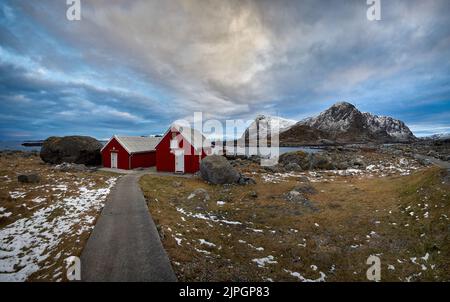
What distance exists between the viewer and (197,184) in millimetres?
27031

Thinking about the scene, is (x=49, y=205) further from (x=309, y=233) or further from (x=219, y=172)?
Result: (x=309, y=233)

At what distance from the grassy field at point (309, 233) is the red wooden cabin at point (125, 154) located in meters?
18.0

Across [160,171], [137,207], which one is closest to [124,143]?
[160,171]

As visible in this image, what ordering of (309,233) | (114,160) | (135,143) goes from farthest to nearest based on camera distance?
1. (135,143)
2. (114,160)
3. (309,233)

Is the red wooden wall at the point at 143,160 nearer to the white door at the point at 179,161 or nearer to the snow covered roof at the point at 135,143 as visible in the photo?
the snow covered roof at the point at 135,143

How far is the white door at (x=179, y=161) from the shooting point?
3484cm

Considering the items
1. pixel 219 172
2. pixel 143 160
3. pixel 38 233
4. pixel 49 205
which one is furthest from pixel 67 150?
pixel 38 233

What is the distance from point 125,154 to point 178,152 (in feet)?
30.7

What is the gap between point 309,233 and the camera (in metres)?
13.9

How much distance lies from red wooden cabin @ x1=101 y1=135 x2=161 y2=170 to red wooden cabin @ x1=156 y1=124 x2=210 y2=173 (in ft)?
15.6

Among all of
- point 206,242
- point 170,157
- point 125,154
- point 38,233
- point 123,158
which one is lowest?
point 206,242

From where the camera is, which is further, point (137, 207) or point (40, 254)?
point (137, 207)
